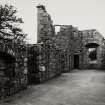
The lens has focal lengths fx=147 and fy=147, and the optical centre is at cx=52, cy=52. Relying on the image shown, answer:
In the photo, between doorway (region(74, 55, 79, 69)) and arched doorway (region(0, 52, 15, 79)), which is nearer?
arched doorway (region(0, 52, 15, 79))

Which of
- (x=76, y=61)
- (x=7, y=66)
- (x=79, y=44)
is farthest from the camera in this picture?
(x=76, y=61)

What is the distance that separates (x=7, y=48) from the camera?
494 cm

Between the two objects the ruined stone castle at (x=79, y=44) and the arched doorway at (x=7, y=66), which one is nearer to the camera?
the arched doorway at (x=7, y=66)

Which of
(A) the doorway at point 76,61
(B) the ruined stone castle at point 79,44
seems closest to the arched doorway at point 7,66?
(B) the ruined stone castle at point 79,44

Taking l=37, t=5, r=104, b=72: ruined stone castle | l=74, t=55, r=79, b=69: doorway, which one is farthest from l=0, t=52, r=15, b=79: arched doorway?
l=74, t=55, r=79, b=69: doorway

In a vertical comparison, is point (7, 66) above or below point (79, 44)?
below

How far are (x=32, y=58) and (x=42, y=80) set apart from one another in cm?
130

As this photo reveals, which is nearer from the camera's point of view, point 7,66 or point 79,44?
point 7,66

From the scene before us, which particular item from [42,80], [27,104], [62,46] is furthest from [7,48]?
[62,46]

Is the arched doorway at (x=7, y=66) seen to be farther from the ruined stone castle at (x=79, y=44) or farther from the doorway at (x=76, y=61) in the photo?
the doorway at (x=76, y=61)

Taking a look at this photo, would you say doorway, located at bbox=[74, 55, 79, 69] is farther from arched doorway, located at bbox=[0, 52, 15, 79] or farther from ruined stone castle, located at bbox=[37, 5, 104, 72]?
arched doorway, located at bbox=[0, 52, 15, 79]

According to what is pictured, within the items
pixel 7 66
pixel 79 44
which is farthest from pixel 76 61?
pixel 7 66

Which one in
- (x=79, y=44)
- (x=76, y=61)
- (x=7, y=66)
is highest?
(x=79, y=44)

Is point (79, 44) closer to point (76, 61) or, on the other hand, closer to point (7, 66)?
point (76, 61)
